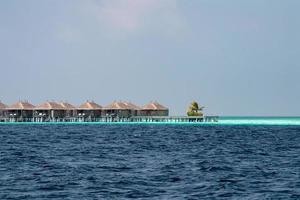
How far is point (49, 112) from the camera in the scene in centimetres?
14075

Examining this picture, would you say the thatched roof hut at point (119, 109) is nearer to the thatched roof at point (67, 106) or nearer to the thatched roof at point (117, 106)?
the thatched roof at point (117, 106)

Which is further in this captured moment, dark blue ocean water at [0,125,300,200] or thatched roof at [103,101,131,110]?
thatched roof at [103,101,131,110]

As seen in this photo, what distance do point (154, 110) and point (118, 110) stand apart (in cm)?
812

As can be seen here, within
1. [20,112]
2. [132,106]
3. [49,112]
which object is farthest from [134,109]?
[20,112]

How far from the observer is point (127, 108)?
139625mm

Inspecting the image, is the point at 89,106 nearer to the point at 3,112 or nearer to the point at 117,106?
the point at 117,106

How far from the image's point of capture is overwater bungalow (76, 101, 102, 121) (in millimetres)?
141000

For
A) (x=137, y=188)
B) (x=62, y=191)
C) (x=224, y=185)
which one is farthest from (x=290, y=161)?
(x=62, y=191)

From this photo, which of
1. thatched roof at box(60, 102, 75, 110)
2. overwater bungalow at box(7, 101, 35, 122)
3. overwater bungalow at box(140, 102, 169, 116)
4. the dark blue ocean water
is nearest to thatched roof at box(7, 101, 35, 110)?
overwater bungalow at box(7, 101, 35, 122)

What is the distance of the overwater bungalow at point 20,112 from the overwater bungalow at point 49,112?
1588 mm

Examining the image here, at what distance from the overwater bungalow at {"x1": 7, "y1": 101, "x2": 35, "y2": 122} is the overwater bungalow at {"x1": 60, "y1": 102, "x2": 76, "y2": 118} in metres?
7.12

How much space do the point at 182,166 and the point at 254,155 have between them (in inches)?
390

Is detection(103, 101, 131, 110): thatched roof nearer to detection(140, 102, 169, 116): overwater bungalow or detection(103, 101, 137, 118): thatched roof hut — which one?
detection(103, 101, 137, 118): thatched roof hut

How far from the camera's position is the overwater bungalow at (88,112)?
5551 inches
